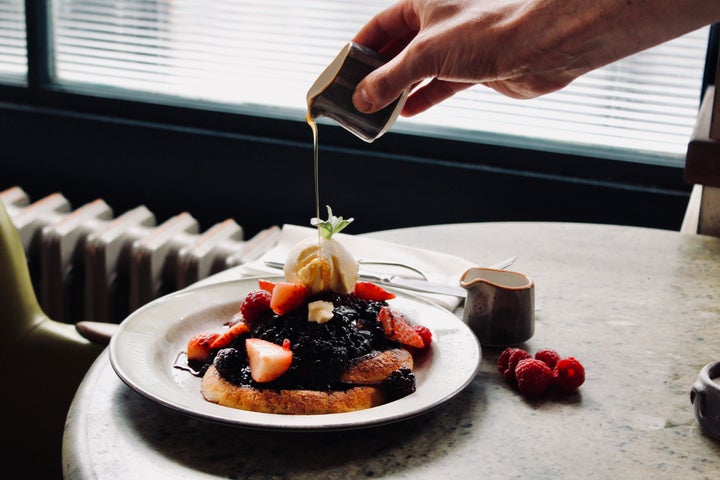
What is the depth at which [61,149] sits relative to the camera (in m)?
2.98

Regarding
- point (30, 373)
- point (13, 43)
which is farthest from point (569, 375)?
point (13, 43)

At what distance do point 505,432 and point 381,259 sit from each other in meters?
0.65

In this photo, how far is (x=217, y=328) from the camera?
133 cm

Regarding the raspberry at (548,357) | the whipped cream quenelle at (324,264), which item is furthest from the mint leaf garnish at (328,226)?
the raspberry at (548,357)

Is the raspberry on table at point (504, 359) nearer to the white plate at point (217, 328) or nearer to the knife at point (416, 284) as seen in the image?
the white plate at point (217, 328)

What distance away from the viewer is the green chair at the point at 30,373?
1726mm

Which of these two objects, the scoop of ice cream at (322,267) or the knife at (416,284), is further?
the knife at (416,284)

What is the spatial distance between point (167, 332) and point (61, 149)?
6.33 ft

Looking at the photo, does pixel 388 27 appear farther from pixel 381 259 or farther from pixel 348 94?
pixel 381 259

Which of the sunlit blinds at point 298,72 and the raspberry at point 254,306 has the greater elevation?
the sunlit blinds at point 298,72

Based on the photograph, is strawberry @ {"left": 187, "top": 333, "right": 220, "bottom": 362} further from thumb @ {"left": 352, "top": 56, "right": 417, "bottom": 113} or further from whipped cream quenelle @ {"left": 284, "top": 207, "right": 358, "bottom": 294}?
thumb @ {"left": 352, "top": 56, "right": 417, "bottom": 113}

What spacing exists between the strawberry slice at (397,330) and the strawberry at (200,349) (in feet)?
0.78

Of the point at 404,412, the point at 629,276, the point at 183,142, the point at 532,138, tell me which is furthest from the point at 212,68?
the point at 404,412

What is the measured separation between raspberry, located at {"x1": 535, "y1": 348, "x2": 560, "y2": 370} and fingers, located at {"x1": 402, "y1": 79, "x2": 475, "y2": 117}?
1.87 feet
